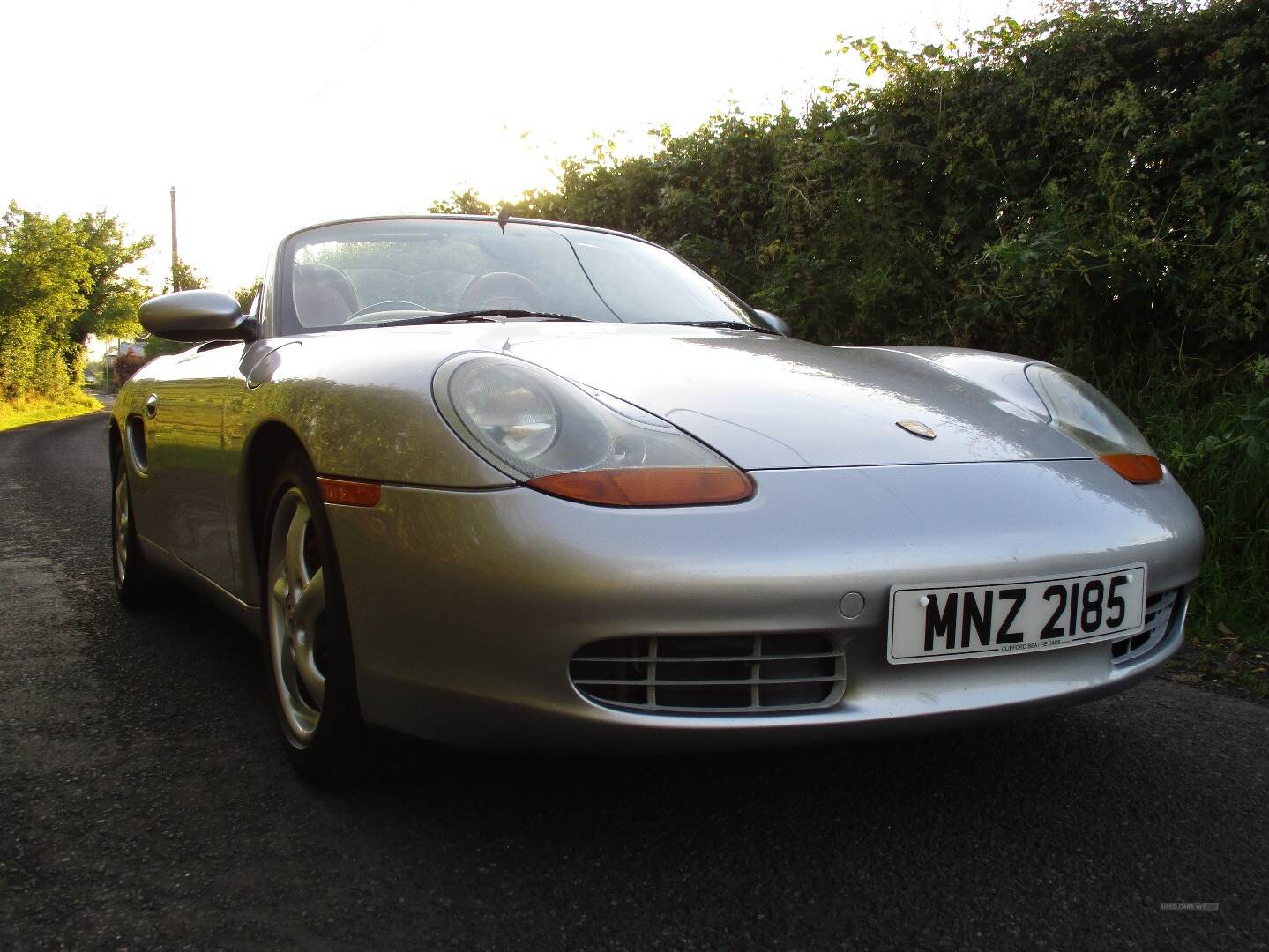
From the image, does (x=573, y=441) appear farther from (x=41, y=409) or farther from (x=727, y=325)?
(x=41, y=409)

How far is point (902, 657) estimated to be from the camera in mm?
1703

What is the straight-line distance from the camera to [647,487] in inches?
67.4

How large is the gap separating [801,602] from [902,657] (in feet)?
0.63

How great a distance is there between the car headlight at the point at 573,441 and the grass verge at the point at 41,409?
68.4ft

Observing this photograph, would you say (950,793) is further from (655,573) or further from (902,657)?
(655,573)

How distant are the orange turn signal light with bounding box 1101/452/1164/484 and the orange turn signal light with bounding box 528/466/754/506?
82 centimetres

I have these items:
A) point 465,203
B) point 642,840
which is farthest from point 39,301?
point 642,840

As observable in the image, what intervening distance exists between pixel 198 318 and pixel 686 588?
64.1 inches

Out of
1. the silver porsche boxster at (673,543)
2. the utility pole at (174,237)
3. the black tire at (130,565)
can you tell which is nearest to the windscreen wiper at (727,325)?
the silver porsche boxster at (673,543)

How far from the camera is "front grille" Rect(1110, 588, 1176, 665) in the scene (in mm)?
2010

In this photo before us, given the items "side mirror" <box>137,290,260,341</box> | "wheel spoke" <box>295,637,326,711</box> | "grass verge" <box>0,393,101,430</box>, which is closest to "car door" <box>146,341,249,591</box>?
"side mirror" <box>137,290,260,341</box>

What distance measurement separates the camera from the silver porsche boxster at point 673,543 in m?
1.66

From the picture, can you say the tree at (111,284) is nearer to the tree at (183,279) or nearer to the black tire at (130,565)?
the tree at (183,279)

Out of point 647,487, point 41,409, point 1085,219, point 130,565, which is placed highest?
point 1085,219
